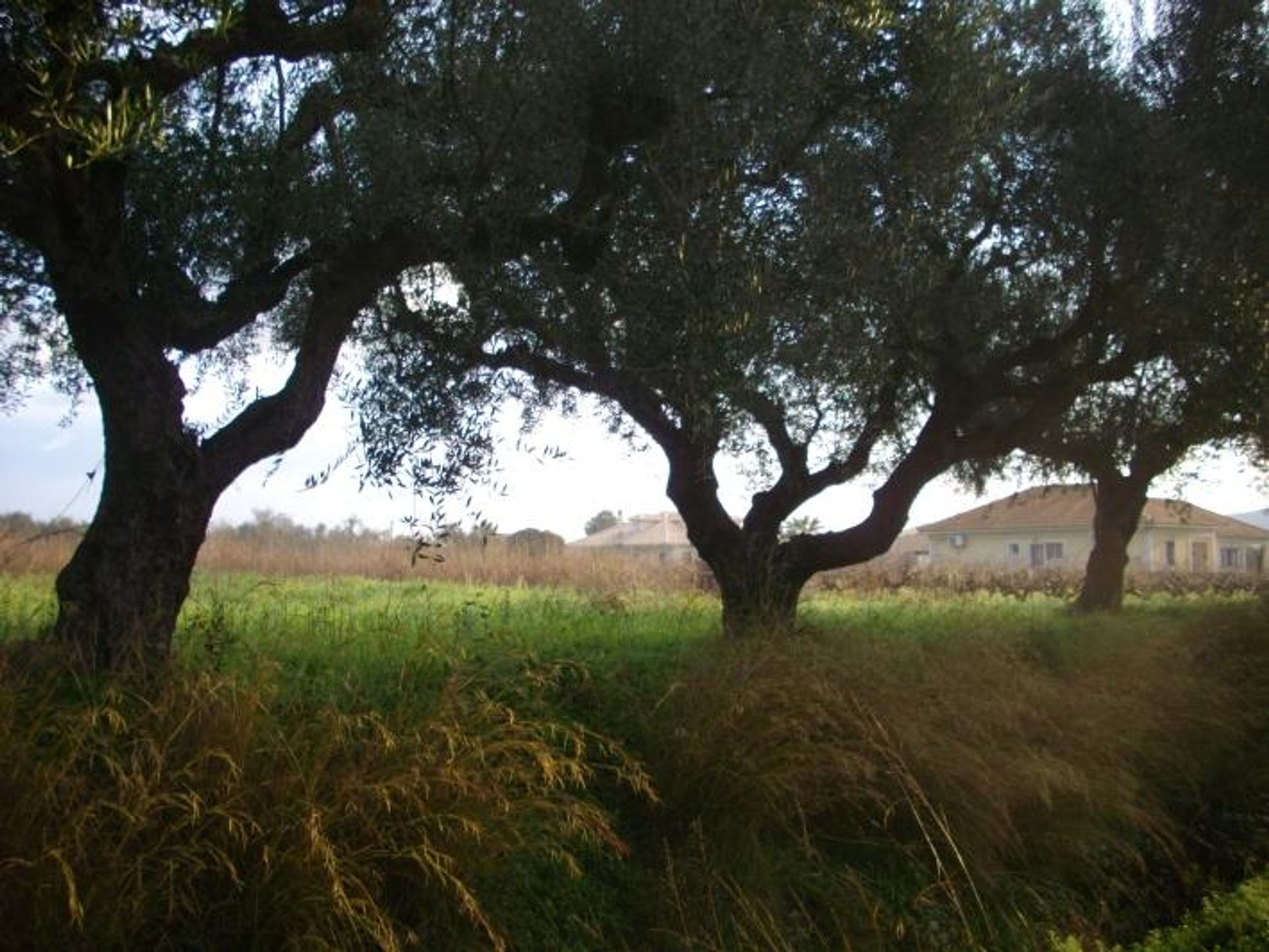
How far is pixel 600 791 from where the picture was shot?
638 centimetres

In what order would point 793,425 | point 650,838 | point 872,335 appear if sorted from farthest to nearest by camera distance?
point 793,425 < point 872,335 < point 650,838

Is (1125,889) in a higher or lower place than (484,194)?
lower

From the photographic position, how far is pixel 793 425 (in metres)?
10.2

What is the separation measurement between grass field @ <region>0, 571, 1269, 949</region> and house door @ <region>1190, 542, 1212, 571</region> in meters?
34.6

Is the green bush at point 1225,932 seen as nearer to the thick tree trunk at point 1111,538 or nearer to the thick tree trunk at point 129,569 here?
the thick tree trunk at point 129,569

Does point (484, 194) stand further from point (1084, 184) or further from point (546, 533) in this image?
point (546, 533)

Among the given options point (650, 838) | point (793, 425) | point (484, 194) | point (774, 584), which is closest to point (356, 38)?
point (484, 194)

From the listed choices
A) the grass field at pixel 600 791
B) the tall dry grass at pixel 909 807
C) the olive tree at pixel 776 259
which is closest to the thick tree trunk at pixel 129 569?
the grass field at pixel 600 791

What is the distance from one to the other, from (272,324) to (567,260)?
315 cm

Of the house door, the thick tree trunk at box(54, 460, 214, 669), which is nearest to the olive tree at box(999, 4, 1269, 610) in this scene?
the thick tree trunk at box(54, 460, 214, 669)

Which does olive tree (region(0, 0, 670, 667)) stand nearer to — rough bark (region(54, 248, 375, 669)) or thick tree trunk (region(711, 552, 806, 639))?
rough bark (region(54, 248, 375, 669))

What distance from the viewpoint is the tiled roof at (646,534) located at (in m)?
28.1

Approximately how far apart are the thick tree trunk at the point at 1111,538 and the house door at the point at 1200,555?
85.4ft

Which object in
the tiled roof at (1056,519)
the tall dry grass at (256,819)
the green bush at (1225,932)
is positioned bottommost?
the green bush at (1225,932)
